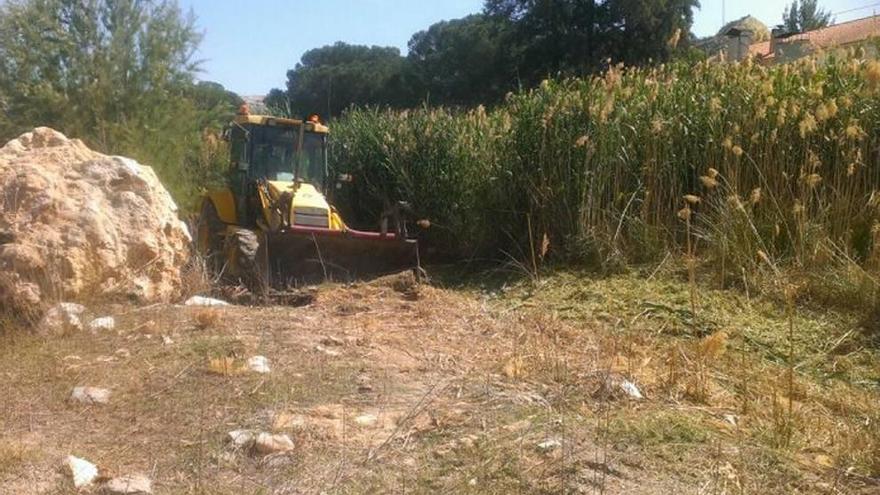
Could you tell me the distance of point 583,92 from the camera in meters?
12.1

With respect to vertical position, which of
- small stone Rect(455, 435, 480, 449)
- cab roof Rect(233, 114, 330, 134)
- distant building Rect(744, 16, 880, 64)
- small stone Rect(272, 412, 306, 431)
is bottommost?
small stone Rect(272, 412, 306, 431)

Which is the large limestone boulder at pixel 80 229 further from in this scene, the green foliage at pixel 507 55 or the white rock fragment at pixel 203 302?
the green foliage at pixel 507 55

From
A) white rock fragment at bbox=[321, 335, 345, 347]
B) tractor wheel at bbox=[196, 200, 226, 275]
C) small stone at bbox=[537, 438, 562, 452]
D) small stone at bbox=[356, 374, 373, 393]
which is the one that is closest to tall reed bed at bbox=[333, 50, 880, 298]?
tractor wheel at bbox=[196, 200, 226, 275]

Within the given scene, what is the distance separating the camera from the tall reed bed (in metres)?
9.85

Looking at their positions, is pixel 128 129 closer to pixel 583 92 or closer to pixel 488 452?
pixel 583 92

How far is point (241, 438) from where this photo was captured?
18.1 feet

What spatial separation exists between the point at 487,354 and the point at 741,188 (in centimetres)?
438

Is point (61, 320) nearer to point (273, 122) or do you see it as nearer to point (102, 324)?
point (102, 324)

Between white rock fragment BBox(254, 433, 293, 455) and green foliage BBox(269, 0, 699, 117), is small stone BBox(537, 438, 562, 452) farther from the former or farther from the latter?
green foliage BBox(269, 0, 699, 117)

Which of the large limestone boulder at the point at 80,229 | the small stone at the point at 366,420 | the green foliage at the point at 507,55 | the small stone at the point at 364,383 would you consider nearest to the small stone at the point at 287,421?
the small stone at the point at 366,420

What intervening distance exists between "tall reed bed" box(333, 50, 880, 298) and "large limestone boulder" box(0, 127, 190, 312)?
424 cm

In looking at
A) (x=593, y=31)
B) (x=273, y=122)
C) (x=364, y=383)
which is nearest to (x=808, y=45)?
(x=273, y=122)

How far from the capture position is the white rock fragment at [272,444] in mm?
5391

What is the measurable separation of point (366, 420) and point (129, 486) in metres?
1.39
